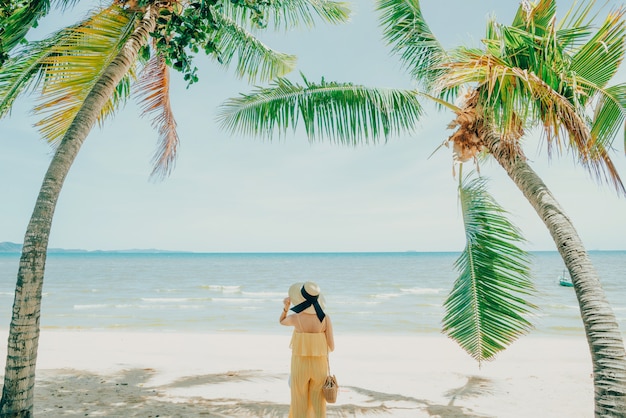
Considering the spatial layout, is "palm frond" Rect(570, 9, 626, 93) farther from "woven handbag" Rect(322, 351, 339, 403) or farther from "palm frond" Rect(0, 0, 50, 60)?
"palm frond" Rect(0, 0, 50, 60)

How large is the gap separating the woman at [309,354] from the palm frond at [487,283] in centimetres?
212

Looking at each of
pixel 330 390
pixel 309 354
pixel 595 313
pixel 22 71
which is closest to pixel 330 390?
pixel 330 390

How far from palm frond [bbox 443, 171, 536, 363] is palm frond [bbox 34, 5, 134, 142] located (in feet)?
14.5

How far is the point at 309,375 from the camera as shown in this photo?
3.94 meters

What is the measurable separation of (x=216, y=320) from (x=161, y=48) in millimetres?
14795

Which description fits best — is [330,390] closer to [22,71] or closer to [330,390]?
[330,390]

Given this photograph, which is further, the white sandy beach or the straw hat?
the white sandy beach

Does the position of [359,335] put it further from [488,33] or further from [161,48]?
[161,48]

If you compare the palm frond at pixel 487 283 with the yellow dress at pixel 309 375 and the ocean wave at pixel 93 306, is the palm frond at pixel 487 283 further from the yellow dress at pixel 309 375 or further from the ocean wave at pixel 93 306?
the ocean wave at pixel 93 306

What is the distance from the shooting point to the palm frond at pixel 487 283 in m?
5.10

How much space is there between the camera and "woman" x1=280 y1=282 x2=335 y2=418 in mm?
3920

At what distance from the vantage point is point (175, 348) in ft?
36.3

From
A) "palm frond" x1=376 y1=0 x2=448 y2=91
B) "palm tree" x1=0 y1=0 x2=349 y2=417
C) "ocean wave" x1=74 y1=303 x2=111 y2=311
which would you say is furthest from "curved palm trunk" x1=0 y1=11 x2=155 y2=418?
"ocean wave" x1=74 y1=303 x2=111 y2=311

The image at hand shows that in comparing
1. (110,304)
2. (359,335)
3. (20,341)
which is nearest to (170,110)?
(20,341)
